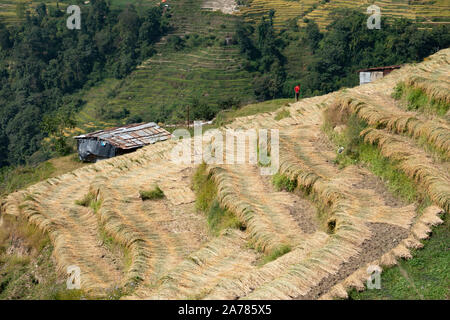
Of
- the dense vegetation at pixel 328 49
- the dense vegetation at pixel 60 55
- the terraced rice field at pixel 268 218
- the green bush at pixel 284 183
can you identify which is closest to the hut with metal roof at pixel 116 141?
the terraced rice field at pixel 268 218

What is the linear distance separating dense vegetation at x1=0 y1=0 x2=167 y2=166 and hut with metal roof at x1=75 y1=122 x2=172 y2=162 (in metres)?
26.4

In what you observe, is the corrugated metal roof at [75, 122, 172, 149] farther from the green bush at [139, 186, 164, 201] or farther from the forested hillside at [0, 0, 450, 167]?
the forested hillside at [0, 0, 450, 167]

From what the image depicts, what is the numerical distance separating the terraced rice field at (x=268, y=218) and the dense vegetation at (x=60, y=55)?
116 ft

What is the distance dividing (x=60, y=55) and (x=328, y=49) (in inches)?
1035

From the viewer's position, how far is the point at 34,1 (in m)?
63.2

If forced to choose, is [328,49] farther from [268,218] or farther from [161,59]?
[268,218]

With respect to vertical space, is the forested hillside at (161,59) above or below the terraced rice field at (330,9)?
below

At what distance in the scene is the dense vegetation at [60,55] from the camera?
157ft

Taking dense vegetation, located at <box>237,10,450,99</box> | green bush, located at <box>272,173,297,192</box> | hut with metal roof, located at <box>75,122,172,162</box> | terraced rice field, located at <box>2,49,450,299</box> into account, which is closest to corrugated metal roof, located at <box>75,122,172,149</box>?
hut with metal roof, located at <box>75,122,172,162</box>

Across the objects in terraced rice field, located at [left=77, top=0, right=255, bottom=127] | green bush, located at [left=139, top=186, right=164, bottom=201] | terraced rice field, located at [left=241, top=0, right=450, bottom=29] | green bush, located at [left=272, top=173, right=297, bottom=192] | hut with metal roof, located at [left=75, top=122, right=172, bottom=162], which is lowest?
terraced rice field, located at [left=77, top=0, right=255, bottom=127]

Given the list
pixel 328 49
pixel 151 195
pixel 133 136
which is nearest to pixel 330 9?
pixel 328 49

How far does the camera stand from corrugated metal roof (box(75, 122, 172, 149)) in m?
18.2

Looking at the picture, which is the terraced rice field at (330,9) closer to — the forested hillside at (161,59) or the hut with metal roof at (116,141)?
the forested hillside at (161,59)
